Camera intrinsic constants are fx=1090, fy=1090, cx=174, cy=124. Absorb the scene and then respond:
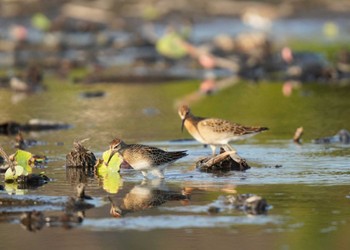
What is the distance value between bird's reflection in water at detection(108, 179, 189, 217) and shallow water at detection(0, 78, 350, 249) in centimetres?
6

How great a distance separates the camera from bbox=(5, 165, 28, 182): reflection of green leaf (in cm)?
1264

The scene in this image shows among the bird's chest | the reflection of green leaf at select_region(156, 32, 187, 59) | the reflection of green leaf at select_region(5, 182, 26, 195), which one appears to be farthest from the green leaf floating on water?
the reflection of green leaf at select_region(156, 32, 187, 59)

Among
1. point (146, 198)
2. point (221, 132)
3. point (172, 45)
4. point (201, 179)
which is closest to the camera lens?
point (146, 198)

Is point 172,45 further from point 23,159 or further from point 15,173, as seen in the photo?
point 15,173

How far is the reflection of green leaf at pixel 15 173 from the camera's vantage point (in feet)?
41.5

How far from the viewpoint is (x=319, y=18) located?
120 ft

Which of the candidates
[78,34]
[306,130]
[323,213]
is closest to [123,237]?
[323,213]

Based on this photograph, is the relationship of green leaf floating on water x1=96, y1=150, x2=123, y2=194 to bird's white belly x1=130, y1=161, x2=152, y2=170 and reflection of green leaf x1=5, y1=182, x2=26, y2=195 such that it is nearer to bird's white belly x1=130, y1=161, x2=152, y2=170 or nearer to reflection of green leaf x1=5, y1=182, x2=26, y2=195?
bird's white belly x1=130, y1=161, x2=152, y2=170

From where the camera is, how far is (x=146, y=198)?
11.7 m

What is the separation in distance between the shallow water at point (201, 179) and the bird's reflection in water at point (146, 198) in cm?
6

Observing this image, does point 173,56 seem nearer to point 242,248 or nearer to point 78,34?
point 78,34

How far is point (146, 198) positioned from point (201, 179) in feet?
4.24

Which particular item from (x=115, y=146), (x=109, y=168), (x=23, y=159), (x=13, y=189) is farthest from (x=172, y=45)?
(x=13, y=189)

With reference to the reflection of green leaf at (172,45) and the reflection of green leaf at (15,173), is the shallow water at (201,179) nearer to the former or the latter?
the reflection of green leaf at (15,173)
